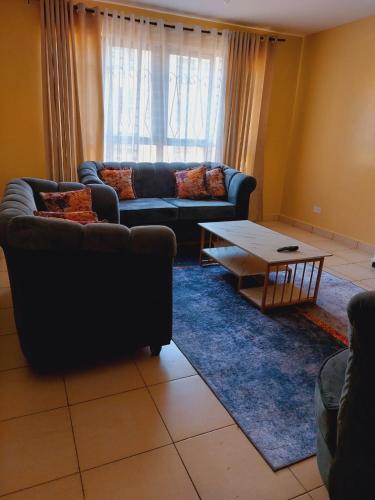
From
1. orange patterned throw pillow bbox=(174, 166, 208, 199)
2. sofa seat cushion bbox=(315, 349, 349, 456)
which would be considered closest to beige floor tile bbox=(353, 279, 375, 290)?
orange patterned throw pillow bbox=(174, 166, 208, 199)

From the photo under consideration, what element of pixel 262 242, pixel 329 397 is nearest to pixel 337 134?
pixel 262 242

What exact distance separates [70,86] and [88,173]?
3.30 ft

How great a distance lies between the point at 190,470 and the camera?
1367mm

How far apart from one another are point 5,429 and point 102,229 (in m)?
0.94

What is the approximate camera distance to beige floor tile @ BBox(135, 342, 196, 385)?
1871 mm

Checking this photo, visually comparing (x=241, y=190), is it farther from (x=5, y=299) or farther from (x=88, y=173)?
(x=5, y=299)

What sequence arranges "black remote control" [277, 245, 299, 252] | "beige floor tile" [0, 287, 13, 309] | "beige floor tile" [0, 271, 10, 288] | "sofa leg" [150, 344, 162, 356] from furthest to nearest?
1. "beige floor tile" [0, 271, 10, 288]
2. "black remote control" [277, 245, 299, 252]
3. "beige floor tile" [0, 287, 13, 309]
4. "sofa leg" [150, 344, 162, 356]

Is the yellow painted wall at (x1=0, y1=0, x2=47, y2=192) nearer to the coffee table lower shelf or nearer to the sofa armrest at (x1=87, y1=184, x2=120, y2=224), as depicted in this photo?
the sofa armrest at (x1=87, y1=184, x2=120, y2=224)

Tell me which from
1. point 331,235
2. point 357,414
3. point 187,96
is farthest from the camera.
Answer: point 331,235

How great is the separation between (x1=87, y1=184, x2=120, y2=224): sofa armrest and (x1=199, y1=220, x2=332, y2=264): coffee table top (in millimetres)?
846

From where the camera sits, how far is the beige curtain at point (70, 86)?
3572mm

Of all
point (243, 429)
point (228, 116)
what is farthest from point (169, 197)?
point (243, 429)

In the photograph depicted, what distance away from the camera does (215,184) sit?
13.7ft

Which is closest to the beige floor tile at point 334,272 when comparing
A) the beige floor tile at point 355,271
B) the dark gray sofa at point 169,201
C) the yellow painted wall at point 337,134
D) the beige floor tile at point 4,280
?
the beige floor tile at point 355,271
